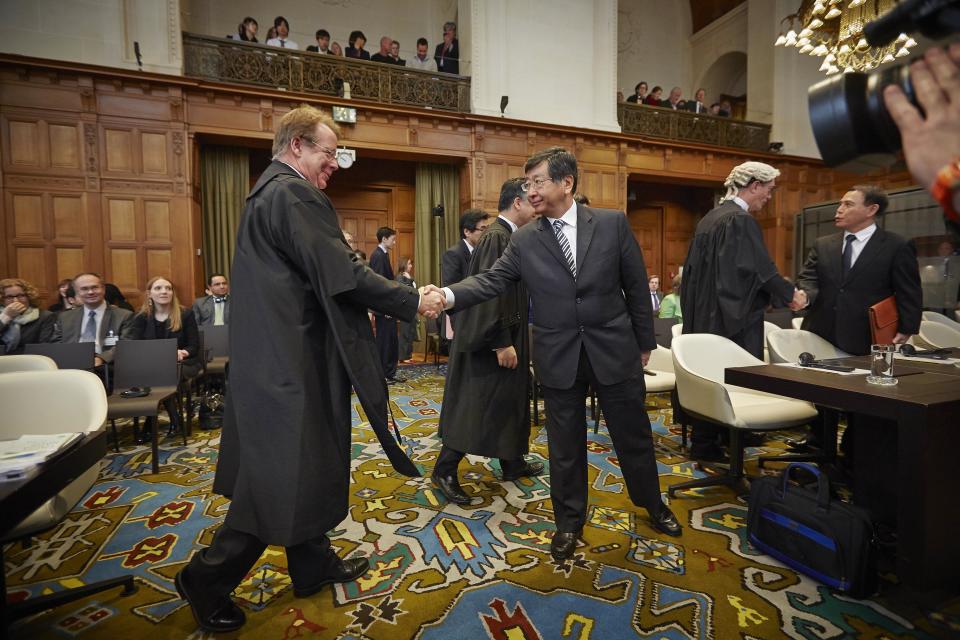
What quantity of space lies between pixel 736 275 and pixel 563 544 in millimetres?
1863

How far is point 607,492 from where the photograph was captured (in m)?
2.72

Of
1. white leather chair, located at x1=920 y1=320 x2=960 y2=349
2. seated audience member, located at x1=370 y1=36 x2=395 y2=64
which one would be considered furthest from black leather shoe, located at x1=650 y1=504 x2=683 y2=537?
seated audience member, located at x1=370 y1=36 x2=395 y2=64

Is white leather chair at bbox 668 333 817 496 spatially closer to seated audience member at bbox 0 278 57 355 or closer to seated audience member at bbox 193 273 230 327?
seated audience member at bbox 193 273 230 327

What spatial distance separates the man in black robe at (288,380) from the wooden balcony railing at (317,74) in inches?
274

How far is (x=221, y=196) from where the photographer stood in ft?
26.3

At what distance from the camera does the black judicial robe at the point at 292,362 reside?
1.53 m

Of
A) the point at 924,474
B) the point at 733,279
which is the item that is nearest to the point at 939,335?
the point at 733,279

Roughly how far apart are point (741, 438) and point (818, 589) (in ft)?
2.45

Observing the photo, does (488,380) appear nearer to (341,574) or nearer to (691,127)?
(341,574)

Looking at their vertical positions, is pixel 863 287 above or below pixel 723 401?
above

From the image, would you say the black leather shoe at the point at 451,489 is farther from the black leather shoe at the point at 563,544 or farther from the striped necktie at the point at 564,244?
the striped necktie at the point at 564,244

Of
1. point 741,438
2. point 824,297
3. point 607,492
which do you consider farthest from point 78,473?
point 824,297

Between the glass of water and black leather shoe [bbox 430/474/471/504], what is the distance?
1901mm

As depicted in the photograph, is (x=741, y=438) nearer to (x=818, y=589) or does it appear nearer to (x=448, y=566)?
(x=818, y=589)
